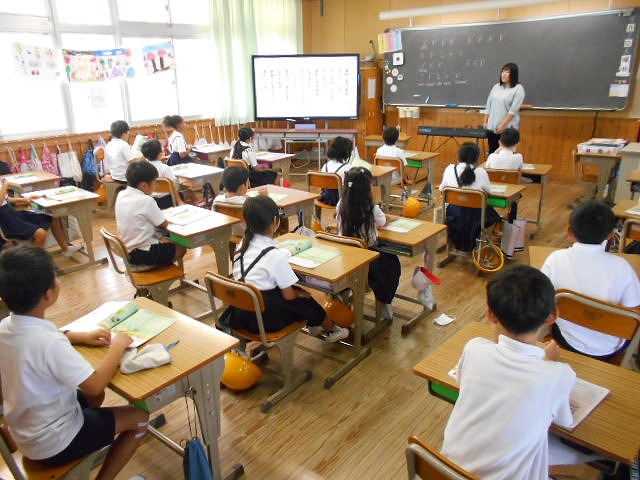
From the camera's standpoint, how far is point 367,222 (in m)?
3.03

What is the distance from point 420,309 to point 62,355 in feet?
8.58

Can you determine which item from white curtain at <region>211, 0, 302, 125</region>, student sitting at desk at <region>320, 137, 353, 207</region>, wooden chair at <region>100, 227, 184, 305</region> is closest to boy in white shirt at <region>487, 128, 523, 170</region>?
student sitting at desk at <region>320, 137, 353, 207</region>

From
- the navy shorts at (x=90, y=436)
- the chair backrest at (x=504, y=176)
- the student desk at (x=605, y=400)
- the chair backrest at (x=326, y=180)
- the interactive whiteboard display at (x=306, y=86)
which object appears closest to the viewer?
the student desk at (x=605, y=400)

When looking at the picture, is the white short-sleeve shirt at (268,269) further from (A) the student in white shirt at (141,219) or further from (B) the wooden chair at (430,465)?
(B) the wooden chair at (430,465)

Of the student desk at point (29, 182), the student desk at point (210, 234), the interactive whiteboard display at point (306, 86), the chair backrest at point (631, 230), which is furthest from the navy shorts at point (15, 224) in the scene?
the interactive whiteboard display at point (306, 86)

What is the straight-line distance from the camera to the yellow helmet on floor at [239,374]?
8.59 ft

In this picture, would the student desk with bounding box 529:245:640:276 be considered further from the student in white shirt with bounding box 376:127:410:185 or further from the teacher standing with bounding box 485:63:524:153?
the teacher standing with bounding box 485:63:524:153

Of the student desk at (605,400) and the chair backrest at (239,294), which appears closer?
the student desk at (605,400)

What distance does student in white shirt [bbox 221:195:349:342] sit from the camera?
236cm

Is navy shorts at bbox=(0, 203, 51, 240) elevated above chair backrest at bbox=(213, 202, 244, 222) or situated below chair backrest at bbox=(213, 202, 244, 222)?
below

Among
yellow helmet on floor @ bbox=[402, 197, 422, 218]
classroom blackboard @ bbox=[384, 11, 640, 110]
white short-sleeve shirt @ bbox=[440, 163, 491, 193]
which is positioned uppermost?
classroom blackboard @ bbox=[384, 11, 640, 110]

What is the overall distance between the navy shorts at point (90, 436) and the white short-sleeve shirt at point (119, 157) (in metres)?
4.05

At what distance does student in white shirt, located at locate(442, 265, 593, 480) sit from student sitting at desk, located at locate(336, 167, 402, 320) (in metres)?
1.67

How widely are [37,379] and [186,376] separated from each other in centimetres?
46
